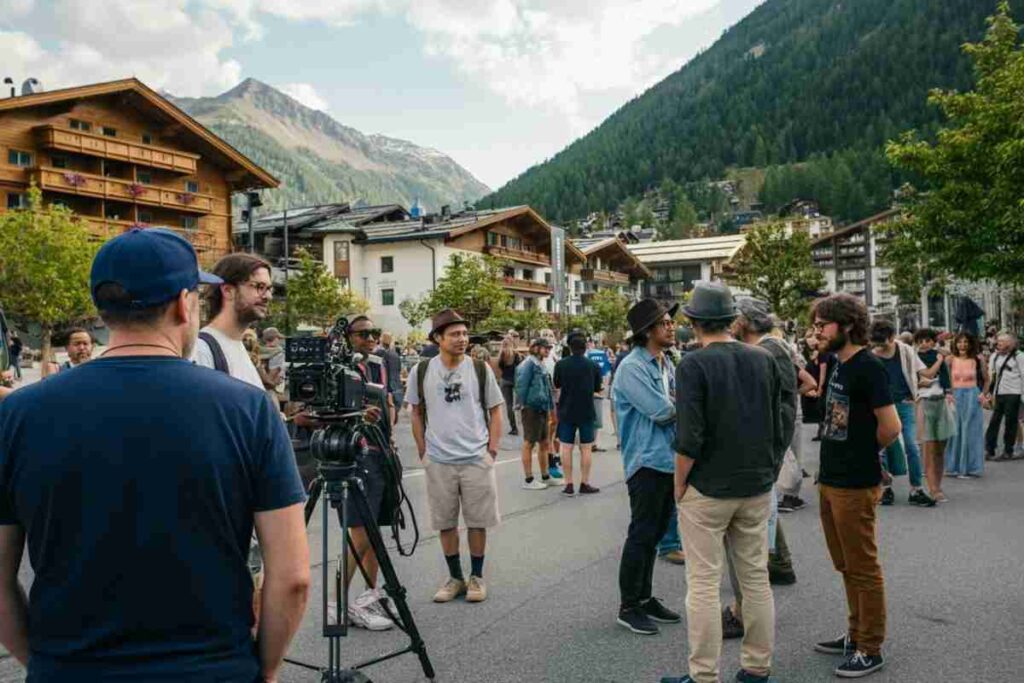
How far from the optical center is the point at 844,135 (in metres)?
164

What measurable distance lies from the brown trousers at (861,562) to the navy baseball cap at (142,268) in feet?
11.6

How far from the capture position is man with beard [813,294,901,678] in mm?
4078

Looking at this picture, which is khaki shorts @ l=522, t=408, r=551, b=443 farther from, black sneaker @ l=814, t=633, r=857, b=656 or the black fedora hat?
black sneaker @ l=814, t=633, r=857, b=656

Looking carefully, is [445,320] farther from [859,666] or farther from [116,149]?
[116,149]

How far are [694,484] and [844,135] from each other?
17834 cm

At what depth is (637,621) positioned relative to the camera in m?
4.70

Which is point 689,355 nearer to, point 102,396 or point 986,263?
point 102,396

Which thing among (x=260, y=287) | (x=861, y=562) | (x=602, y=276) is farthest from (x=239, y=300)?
(x=602, y=276)

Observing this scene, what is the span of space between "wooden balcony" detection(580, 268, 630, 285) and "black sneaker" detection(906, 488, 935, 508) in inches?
2272

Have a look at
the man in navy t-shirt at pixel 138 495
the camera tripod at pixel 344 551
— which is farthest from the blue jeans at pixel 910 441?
the man in navy t-shirt at pixel 138 495

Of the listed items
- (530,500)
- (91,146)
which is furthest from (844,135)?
(530,500)

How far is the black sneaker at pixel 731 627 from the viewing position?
4.70 m

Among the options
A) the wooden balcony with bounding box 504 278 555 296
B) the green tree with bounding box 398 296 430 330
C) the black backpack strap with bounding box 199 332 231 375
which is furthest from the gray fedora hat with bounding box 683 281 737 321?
the wooden balcony with bounding box 504 278 555 296

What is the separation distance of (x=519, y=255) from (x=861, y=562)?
→ 5145 centimetres
